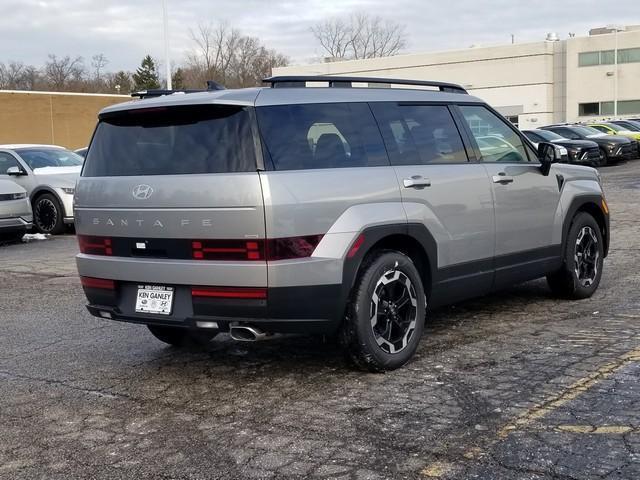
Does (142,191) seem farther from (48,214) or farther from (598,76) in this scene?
(598,76)

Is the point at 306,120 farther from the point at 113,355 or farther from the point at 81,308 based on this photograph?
the point at 81,308

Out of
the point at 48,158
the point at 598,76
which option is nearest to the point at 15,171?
the point at 48,158

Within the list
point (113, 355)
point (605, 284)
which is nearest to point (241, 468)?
point (113, 355)

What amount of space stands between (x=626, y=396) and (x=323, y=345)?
2326mm

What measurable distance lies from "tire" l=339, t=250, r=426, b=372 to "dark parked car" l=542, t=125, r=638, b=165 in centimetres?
2398

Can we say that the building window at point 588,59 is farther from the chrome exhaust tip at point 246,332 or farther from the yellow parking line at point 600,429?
the yellow parking line at point 600,429

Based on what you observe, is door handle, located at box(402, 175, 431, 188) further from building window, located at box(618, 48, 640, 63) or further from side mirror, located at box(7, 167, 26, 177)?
building window, located at box(618, 48, 640, 63)

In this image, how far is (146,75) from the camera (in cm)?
8419

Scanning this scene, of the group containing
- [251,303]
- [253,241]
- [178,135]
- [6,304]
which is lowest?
[6,304]

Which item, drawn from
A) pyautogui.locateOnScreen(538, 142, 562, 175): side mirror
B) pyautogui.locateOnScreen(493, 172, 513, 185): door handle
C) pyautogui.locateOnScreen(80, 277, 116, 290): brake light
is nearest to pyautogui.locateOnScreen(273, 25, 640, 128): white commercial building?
pyautogui.locateOnScreen(538, 142, 562, 175): side mirror

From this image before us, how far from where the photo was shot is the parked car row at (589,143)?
989 inches

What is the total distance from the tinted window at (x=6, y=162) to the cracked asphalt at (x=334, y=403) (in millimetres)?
9002

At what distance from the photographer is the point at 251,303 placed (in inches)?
187

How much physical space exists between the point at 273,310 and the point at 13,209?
994cm
